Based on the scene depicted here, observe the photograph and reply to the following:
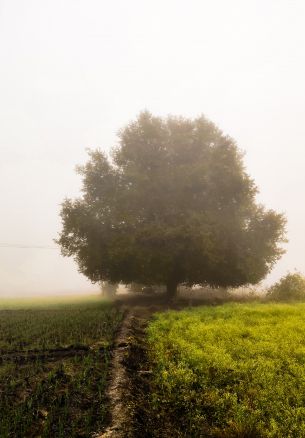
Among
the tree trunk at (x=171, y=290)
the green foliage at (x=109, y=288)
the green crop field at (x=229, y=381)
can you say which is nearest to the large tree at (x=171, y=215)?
the tree trunk at (x=171, y=290)

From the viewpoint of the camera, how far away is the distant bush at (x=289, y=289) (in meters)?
32.2

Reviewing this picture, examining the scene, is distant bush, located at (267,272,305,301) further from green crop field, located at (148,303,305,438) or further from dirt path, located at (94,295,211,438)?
dirt path, located at (94,295,211,438)

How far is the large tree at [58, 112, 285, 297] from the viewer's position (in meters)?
29.9

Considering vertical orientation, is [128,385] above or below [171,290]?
below

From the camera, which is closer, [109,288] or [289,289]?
[289,289]

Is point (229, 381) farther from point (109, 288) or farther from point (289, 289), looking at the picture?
point (109, 288)

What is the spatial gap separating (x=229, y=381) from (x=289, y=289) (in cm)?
2426

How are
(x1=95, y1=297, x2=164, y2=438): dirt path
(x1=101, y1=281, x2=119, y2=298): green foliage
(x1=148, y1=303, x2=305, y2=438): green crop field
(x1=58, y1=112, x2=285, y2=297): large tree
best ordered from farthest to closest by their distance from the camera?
(x1=101, y1=281, x2=119, y2=298): green foliage, (x1=58, y1=112, x2=285, y2=297): large tree, (x1=148, y1=303, x2=305, y2=438): green crop field, (x1=95, y1=297, x2=164, y2=438): dirt path

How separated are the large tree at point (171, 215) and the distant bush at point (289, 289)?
2035 mm

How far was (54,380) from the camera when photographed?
37.2ft

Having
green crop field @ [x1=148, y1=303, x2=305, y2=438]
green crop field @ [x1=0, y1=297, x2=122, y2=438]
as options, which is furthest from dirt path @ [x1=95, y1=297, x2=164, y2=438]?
green crop field @ [x1=148, y1=303, x2=305, y2=438]

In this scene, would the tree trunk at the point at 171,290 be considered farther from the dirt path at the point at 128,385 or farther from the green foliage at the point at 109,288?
the green foliage at the point at 109,288

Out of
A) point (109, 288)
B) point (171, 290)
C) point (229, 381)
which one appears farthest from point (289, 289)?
point (109, 288)

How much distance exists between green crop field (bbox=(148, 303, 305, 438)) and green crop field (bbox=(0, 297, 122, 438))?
172 centimetres
